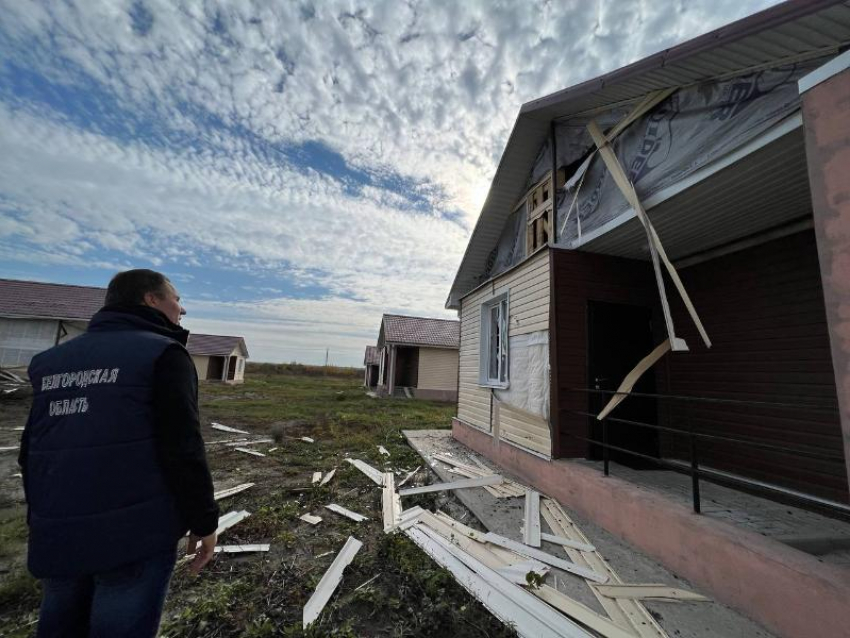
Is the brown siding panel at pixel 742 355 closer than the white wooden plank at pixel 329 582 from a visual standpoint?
No

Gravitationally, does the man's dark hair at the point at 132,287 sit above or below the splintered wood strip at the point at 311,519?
above

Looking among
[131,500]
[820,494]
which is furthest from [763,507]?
[131,500]

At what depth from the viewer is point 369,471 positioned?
6371 millimetres

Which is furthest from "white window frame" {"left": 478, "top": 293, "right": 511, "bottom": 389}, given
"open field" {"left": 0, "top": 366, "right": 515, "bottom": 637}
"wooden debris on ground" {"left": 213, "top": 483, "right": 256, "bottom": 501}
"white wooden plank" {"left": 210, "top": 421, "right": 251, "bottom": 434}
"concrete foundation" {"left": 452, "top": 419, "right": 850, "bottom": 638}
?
A: "white wooden plank" {"left": 210, "top": 421, "right": 251, "bottom": 434}

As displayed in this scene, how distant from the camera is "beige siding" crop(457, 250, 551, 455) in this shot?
220 inches

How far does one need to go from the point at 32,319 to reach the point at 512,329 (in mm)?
24652

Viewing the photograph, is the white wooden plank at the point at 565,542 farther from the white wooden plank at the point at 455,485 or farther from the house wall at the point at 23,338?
the house wall at the point at 23,338

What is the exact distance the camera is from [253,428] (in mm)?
10781

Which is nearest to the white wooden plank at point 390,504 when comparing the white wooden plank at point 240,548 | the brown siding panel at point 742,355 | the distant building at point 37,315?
the white wooden plank at point 240,548

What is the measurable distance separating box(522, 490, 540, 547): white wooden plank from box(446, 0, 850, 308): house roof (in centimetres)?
473

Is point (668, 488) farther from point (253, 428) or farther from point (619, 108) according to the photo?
point (253, 428)

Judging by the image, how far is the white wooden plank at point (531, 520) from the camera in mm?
3736

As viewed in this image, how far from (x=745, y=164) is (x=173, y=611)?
588cm

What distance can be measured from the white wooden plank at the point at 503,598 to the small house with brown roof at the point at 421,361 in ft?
58.0
